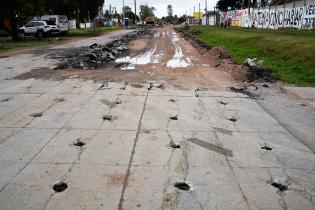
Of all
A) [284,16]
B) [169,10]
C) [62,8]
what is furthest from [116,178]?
[169,10]

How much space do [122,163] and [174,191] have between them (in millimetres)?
1027

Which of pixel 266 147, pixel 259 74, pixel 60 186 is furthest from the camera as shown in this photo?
pixel 259 74

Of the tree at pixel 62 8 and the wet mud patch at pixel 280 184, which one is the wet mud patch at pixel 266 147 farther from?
the tree at pixel 62 8

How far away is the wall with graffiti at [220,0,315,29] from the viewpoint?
3238 cm

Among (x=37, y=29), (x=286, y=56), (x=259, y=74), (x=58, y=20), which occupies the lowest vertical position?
(x=259, y=74)

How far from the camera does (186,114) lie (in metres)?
7.27

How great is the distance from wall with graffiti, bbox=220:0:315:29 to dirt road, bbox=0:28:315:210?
2627 cm

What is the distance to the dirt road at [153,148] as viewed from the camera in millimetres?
4031

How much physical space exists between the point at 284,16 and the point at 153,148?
36414mm

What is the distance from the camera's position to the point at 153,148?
17.8 feet

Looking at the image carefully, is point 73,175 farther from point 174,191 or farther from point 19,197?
point 174,191

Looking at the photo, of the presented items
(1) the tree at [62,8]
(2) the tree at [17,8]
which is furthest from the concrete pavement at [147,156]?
(1) the tree at [62,8]

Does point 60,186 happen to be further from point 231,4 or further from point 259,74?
point 231,4

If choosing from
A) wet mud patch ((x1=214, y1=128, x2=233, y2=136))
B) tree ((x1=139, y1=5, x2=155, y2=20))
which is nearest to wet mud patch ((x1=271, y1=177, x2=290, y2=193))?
wet mud patch ((x1=214, y1=128, x2=233, y2=136))
